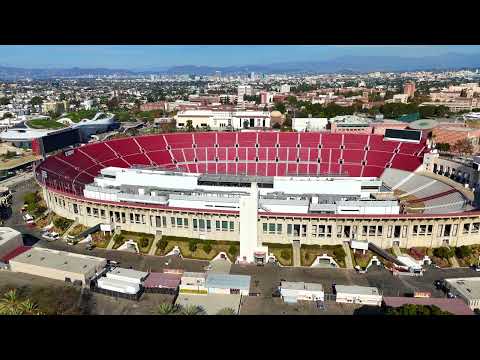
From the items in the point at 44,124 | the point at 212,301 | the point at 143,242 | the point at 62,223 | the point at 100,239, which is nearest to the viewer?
the point at 212,301

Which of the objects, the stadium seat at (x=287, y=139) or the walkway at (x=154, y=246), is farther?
the stadium seat at (x=287, y=139)

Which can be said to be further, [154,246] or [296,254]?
[154,246]

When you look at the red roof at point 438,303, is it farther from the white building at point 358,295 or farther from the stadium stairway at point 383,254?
the stadium stairway at point 383,254

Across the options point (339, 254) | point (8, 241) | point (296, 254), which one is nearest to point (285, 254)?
point (296, 254)

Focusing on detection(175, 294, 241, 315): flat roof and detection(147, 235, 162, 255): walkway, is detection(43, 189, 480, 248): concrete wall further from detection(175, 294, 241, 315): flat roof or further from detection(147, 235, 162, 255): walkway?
detection(175, 294, 241, 315): flat roof

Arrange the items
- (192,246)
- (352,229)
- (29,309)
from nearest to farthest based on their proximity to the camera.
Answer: (29,309) → (192,246) → (352,229)

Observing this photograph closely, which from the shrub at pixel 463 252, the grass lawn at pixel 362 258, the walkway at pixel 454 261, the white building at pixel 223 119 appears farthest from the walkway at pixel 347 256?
the white building at pixel 223 119

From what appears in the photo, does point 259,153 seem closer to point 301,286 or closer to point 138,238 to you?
point 138,238
